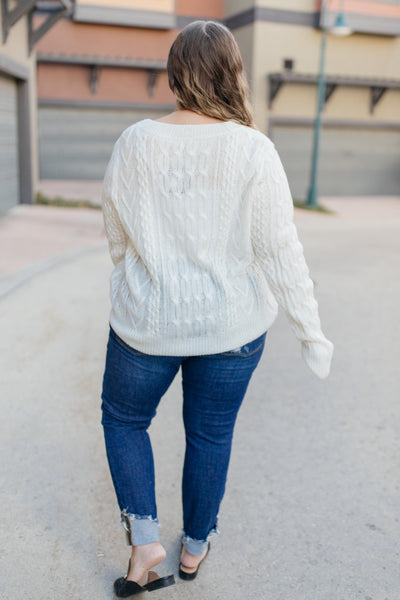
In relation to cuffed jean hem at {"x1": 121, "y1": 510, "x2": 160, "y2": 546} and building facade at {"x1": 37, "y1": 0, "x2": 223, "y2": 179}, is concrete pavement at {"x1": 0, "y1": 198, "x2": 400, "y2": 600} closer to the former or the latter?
cuffed jean hem at {"x1": 121, "y1": 510, "x2": 160, "y2": 546}

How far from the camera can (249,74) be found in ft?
53.6

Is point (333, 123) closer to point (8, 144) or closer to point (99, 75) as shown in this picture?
point (99, 75)

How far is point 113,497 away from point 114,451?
2.53 feet

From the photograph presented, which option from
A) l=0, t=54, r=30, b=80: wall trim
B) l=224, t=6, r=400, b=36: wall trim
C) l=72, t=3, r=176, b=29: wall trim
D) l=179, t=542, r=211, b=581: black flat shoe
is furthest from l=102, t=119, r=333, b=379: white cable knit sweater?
l=72, t=3, r=176, b=29: wall trim

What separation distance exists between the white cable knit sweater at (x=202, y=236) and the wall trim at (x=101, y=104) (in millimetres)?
17042

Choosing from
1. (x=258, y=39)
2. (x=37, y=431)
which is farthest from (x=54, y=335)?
(x=258, y=39)

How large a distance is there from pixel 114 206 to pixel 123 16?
1721 cm

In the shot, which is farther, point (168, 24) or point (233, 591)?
point (168, 24)

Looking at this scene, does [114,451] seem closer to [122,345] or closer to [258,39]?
[122,345]

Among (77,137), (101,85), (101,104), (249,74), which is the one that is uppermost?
(249,74)

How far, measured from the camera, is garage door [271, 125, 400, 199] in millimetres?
18844

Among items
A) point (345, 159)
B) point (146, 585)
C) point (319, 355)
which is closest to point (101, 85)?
point (345, 159)

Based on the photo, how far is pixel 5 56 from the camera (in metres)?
10.6

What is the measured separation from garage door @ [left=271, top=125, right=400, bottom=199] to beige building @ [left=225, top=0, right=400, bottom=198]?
0.03 meters
